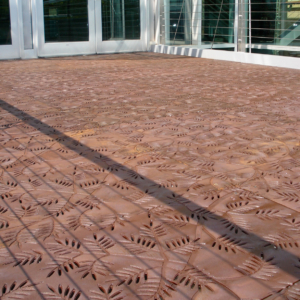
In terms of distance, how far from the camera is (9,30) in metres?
10.8

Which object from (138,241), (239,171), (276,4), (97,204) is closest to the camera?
(138,241)

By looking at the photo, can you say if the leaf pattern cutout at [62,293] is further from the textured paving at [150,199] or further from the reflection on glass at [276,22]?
the reflection on glass at [276,22]

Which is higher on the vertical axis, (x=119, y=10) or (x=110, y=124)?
(x=119, y=10)

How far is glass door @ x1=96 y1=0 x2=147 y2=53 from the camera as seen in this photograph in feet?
40.1

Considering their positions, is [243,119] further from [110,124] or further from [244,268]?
[244,268]

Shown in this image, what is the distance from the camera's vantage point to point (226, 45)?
11.0 meters

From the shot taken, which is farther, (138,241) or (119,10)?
(119,10)

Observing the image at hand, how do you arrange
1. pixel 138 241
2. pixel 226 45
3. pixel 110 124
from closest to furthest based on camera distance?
pixel 138 241 < pixel 110 124 < pixel 226 45

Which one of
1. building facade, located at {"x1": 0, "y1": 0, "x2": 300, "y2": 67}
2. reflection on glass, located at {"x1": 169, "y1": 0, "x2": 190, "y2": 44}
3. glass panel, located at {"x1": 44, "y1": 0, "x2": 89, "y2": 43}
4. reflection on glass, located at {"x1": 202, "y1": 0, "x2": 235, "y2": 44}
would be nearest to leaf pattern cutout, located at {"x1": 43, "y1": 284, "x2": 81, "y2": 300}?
building facade, located at {"x1": 0, "y1": 0, "x2": 300, "y2": 67}

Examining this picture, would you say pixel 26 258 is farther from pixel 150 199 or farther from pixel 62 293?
pixel 150 199

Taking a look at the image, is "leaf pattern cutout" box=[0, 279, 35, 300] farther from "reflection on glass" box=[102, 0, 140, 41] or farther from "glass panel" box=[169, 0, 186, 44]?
"reflection on glass" box=[102, 0, 140, 41]

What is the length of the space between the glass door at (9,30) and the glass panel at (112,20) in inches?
101

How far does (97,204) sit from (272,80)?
550cm

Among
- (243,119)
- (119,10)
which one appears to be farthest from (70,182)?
(119,10)
